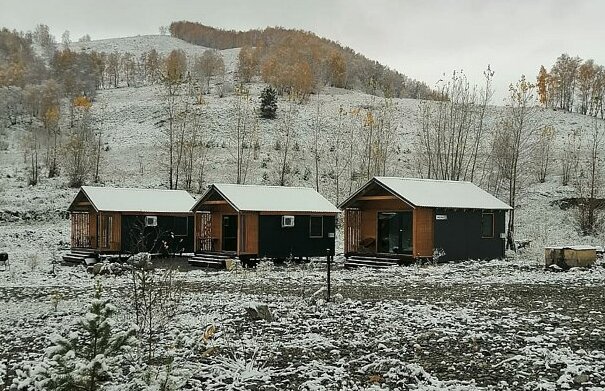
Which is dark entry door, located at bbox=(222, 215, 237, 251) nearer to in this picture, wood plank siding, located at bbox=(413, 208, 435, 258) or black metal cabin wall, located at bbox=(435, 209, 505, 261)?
wood plank siding, located at bbox=(413, 208, 435, 258)

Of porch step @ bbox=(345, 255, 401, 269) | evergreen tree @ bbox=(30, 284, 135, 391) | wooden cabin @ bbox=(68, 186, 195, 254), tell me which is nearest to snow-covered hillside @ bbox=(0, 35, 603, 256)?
wooden cabin @ bbox=(68, 186, 195, 254)

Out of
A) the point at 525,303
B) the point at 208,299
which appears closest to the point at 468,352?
the point at 525,303

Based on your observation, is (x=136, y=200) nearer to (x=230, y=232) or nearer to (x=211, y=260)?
(x=230, y=232)

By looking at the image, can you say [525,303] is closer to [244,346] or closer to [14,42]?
[244,346]

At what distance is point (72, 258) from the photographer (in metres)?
25.9

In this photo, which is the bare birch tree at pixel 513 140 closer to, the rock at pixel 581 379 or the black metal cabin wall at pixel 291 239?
the black metal cabin wall at pixel 291 239

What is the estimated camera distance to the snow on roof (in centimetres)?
2631

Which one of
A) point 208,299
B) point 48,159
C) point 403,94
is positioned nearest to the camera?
point 208,299

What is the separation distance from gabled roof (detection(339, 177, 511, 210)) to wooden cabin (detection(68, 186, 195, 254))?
316 inches

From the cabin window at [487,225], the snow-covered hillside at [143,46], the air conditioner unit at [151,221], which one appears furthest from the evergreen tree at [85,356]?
the snow-covered hillside at [143,46]

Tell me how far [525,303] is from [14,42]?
381ft

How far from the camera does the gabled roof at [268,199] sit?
79.2ft

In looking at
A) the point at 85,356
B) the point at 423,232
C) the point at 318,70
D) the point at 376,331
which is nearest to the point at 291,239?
the point at 423,232

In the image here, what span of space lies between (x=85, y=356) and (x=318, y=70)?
80880 mm
